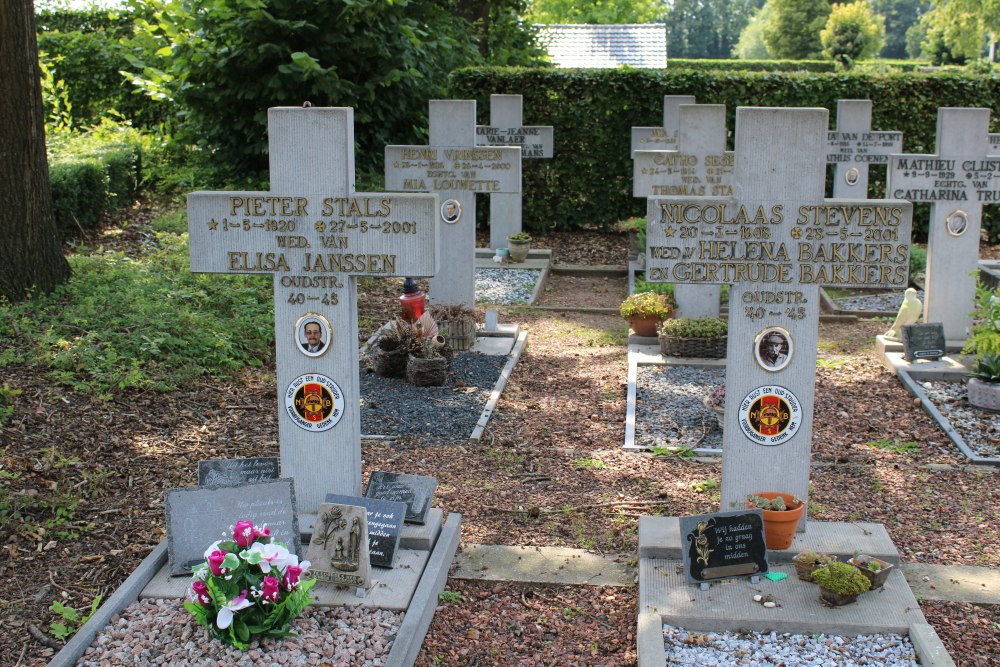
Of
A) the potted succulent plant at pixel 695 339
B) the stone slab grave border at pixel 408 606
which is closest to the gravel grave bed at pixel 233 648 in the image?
the stone slab grave border at pixel 408 606

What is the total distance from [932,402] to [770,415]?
13.8 ft

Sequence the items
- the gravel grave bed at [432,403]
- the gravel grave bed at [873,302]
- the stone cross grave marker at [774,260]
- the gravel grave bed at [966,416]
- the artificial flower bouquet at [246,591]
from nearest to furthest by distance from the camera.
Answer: the artificial flower bouquet at [246,591] → the stone cross grave marker at [774,260] → the gravel grave bed at [966,416] → the gravel grave bed at [432,403] → the gravel grave bed at [873,302]

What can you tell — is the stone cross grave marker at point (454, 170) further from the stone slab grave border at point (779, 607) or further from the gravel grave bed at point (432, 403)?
the stone slab grave border at point (779, 607)

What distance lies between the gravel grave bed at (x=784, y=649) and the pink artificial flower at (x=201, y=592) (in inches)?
85.7

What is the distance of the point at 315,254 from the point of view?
234 inches

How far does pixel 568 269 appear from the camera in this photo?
16781mm

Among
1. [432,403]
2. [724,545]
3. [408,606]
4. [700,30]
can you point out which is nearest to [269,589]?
[408,606]

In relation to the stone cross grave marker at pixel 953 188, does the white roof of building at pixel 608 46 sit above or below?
above

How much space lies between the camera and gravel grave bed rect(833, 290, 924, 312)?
1364 cm

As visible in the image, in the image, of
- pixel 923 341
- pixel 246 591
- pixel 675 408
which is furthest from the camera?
pixel 923 341

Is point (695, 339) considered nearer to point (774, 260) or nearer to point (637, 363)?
point (637, 363)

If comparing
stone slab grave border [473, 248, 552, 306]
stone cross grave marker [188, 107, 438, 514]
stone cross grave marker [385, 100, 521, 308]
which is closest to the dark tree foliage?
stone slab grave border [473, 248, 552, 306]

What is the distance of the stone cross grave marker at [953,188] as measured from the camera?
1098 cm

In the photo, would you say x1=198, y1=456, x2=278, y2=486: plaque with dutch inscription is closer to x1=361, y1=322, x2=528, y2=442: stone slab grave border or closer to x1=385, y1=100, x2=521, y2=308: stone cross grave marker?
x1=361, y1=322, x2=528, y2=442: stone slab grave border
